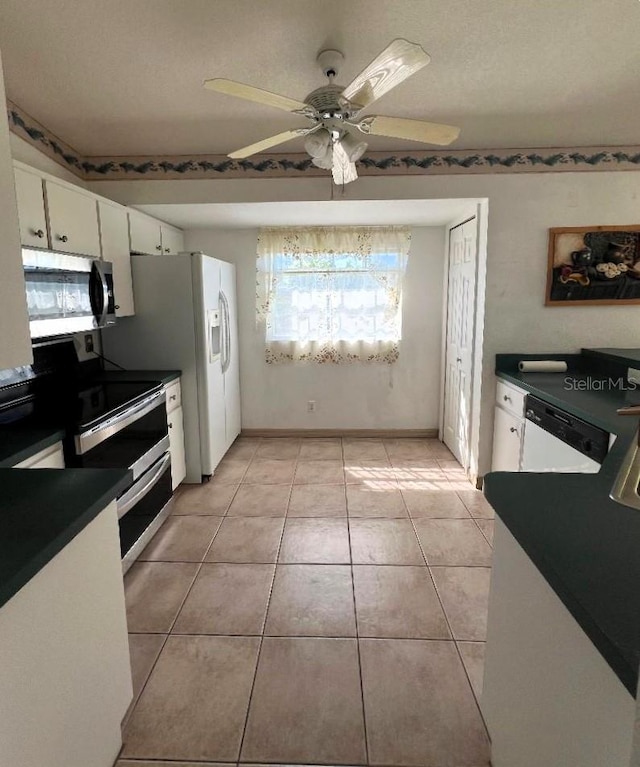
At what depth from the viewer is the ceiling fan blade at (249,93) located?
160 centimetres

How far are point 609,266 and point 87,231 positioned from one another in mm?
3357

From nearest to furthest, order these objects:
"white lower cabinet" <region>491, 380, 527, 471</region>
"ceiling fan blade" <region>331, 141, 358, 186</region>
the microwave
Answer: the microwave < "ceiling fan blade" <region>331, 141, 358, 186</region> < "white lower cabinet" <region>491, 380, 527, 471</region>

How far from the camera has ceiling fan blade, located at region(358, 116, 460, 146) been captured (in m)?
1.85

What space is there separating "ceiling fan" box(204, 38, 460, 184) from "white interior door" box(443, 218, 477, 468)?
1.57 metres

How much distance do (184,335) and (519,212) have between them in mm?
2516

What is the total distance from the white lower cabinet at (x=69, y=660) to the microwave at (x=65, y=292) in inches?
38.9

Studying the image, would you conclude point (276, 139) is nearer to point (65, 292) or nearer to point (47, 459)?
point (65, 292)

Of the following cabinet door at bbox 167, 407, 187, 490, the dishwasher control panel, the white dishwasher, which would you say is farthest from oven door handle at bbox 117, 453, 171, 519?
the dishwasher control panel

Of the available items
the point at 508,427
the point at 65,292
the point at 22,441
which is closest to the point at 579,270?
the point at 508,427

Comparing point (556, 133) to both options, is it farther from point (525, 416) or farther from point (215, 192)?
point (215, 192)

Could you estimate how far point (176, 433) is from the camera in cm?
317

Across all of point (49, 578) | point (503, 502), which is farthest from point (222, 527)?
point (503, 502)

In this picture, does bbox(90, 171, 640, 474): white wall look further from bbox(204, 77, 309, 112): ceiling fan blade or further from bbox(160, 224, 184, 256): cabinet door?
bbox(204, 77, 309, 112): ceiling fan blade

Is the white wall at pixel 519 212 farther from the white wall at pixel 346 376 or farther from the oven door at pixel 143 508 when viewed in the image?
the oven door at pixel 143 508
